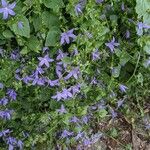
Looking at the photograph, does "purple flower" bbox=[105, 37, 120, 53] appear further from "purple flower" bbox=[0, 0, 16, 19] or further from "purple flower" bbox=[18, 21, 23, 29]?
"purple flower" bbox=[0, 0, 16, 19]

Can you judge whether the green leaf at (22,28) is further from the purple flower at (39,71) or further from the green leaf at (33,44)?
the purple flower at (39,71)

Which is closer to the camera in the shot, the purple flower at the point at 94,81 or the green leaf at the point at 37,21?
the green leaf at the point at 37,21

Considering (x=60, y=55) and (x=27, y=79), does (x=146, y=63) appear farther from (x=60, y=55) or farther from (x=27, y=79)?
(x=27, y=79)

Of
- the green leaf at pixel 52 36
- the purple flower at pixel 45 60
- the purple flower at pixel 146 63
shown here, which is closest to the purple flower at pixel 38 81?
the purple flower at pixel 45 60

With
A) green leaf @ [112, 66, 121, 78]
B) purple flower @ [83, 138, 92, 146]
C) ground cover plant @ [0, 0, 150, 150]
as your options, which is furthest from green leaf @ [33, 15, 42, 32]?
purple flower @ [83, 138, 92, 146]

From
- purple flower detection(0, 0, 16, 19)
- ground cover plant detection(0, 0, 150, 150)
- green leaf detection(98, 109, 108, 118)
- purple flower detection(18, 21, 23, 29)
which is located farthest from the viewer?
green leaf detection(98, 109, 108, 118)

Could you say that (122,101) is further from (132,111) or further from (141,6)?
(141,6)
